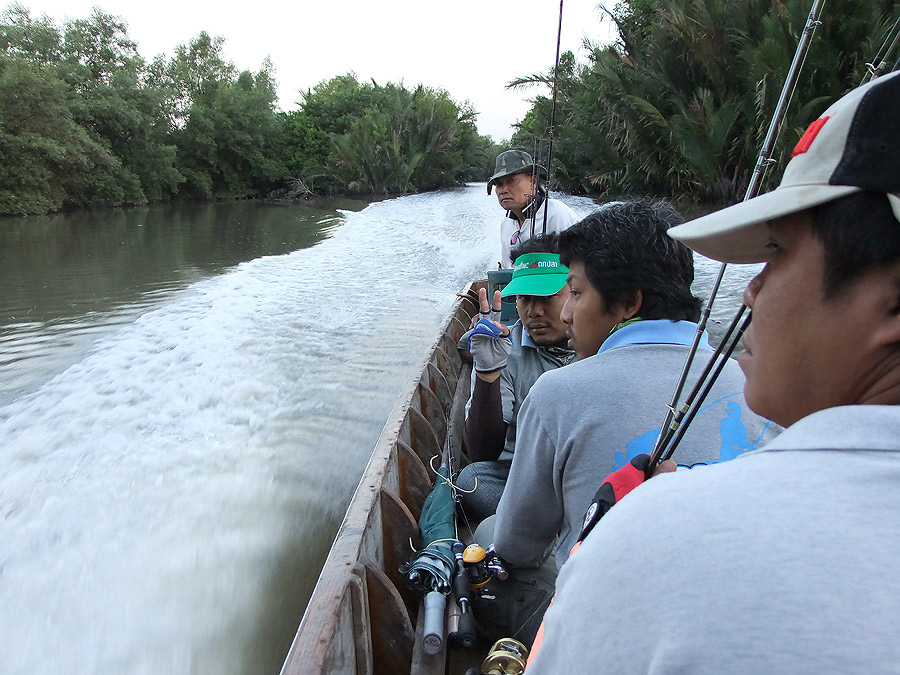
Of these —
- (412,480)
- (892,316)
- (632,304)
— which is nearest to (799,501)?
(892,316)

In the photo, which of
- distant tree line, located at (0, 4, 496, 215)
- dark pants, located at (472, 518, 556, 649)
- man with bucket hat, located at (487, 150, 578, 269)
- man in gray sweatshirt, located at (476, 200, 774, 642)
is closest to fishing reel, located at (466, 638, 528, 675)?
dark pants, located at (472, 518, 556, 649)

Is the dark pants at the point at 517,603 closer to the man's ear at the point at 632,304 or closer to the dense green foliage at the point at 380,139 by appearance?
the man's ear at the point at 632,304

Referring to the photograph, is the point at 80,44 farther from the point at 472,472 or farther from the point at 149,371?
the point at 472,472

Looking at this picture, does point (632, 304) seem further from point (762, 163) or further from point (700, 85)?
point (700, 85)

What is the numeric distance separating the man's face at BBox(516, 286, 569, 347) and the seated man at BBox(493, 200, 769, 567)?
0.84 meters

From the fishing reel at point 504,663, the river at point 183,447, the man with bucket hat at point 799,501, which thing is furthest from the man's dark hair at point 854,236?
the river at point 183,447

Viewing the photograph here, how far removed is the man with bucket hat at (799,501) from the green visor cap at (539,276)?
1768 mm

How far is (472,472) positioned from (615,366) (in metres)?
1.32

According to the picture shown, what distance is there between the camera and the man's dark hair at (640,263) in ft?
5.20

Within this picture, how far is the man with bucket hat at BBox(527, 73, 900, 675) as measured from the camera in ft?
1.40

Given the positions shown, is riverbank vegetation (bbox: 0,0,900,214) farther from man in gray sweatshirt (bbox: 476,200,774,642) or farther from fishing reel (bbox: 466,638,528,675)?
fishing reel (bbox: 466,638,528,675)

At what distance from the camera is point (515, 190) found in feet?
15.4

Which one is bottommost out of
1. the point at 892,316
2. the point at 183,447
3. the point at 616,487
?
the point at 183,447

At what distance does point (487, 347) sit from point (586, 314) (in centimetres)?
76
